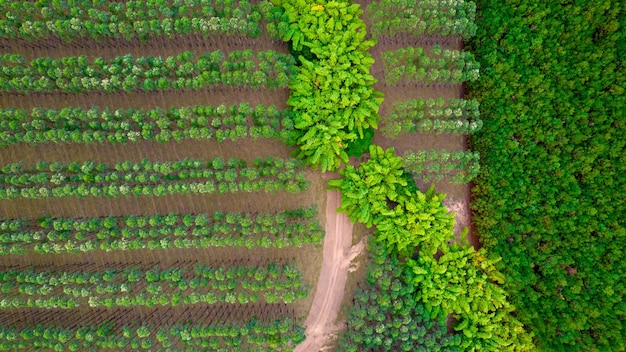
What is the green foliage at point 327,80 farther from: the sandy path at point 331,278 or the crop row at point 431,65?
the sandy path at point 331,278

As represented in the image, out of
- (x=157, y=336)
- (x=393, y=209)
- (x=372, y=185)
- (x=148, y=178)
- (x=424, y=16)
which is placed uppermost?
(x=424, y=16)

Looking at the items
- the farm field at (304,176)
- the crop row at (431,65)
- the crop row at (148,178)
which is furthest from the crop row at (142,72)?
the crop row at (431,65)

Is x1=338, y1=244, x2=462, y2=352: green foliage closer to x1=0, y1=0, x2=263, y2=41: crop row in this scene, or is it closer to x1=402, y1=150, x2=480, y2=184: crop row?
x1=402, y1=150, x2=480, y2=184: crop row

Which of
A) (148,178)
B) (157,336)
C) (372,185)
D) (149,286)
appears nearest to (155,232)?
(149,286)

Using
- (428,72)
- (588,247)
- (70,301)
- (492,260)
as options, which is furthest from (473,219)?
(70,301)

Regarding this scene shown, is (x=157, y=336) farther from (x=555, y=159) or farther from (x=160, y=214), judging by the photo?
(x=555, y=159)
